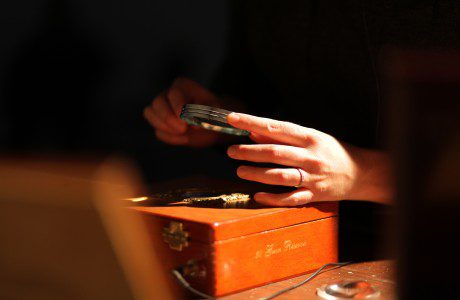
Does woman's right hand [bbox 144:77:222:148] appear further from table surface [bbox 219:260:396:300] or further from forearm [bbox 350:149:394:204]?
table surface [bbox 219:260:396:300]

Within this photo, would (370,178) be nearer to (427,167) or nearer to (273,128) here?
(273,128)

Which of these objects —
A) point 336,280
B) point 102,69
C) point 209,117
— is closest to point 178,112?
point 209,117

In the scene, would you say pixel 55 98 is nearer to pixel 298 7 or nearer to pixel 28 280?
pixel 298 7

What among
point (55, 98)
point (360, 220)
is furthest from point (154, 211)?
point (55, 98)

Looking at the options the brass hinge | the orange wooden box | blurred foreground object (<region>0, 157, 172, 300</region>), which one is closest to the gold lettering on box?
the orange wooden box

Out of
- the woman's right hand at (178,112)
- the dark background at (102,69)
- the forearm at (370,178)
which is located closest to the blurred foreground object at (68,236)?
the forearm at (370,178)

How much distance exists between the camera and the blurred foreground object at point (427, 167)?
0.39m

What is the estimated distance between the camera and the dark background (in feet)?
8.36

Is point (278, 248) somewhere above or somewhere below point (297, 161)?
below

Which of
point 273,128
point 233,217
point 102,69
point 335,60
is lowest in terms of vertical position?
point 233,217

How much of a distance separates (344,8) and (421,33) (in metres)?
0.24

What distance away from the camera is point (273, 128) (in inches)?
43.0

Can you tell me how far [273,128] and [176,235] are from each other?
27 centimetres

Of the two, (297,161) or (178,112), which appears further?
(178,112)
